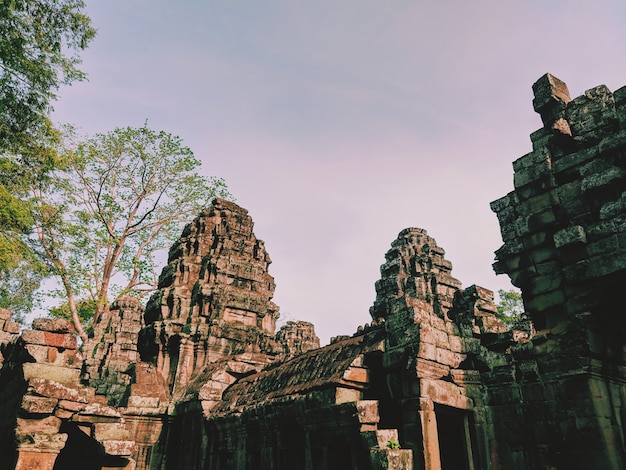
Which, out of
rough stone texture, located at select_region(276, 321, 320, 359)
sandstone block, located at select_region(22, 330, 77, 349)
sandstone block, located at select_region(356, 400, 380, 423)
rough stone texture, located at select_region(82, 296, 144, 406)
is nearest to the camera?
sandstone block, located at select_region(356, 400, 380, 423)

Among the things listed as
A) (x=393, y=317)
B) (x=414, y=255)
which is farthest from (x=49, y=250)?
(x=393, y=317)

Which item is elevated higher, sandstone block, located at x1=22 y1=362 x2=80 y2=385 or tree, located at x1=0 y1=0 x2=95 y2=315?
tree, located at x1=0 y1=0 x2=95 y2=315

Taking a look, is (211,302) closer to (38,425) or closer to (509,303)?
(38,425)

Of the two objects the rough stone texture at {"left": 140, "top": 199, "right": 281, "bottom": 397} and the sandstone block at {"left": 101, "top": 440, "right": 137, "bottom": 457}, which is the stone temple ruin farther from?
the rough stone texture at {"left": 140, "top": 199, "right": 281, "bottom": 397}

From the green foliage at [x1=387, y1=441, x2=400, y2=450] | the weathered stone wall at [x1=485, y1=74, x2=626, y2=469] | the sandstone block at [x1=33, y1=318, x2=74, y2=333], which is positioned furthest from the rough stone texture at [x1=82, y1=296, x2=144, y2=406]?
the weathered stone wall at [x1=485, y1=74, x2=626, y2=469]

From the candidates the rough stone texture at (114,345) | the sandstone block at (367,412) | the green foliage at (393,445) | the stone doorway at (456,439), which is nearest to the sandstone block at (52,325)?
the sandstone block at (367,412)

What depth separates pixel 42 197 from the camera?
65.9ft

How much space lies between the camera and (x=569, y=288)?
22.7 ft

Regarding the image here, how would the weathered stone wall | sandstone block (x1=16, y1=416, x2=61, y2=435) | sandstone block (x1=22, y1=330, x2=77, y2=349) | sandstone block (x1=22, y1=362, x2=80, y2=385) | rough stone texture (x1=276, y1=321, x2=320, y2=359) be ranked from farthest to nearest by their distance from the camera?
rough stone texture (x1=276, y1=321, x2=320, y2=359)
sandstone block (x1=22, y1=330, x2=77, y2=349)
sandstone block (x1=22, y1=362, x2=80, y2=385)
the weathered stone wall
sandstone block (x1=16, y1=416, x2=61, y2=435)

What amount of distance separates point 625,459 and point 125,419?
31.2 ft

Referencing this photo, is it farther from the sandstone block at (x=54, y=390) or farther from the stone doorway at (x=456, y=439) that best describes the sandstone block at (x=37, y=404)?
the stone doorway at (x=456, y=439)

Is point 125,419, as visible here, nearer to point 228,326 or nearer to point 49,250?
point 228,326

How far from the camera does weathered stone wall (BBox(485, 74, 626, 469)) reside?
6309 millimetres

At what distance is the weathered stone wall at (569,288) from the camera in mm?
6309
